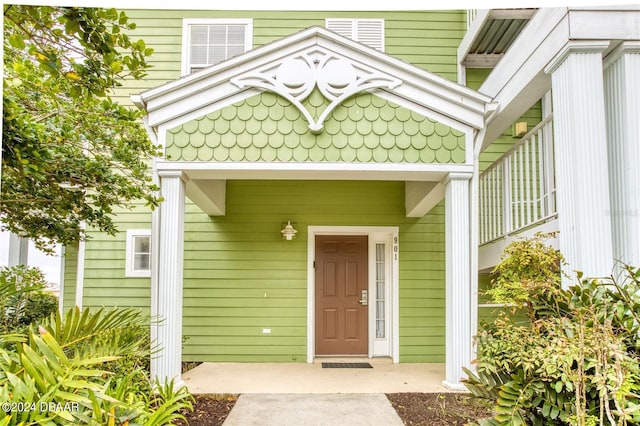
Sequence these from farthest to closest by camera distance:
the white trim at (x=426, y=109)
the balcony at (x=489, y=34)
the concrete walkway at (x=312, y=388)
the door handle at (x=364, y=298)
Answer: the door handle at (x=364, y=298) < the balcony at (x=489, y=34) < the white trim at (x=426, y=109) < the concrete walkway at (x=312, y=388)

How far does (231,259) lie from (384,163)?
2788mm

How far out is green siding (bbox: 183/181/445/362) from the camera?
20.4 ft

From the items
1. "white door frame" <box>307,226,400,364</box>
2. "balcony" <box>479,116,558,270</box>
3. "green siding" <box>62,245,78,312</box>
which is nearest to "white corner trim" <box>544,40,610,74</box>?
"balcony" <box>479,116,558,270</box>

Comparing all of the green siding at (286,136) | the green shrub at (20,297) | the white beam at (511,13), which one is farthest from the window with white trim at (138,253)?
the white beam at (511,13)

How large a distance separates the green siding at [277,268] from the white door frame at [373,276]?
0.07 meters

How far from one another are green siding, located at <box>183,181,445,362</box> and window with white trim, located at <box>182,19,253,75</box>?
187cm

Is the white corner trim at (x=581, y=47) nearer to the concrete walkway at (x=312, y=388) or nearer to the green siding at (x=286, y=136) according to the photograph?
the green siding at (x=286, y=136)

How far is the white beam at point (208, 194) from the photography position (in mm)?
5016

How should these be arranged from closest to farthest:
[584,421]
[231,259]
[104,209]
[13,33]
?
1. [584,421]
2. [13,33]
3. [104,209]
4. [231,259]

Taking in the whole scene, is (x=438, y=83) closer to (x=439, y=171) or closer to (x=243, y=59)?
(x=439, y=171)

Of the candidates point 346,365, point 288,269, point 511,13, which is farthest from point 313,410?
point 511,13

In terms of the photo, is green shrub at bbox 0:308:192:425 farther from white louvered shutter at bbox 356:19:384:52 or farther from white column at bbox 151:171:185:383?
white louvered shutter at bbox 356:19:384:52

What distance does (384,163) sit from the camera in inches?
179

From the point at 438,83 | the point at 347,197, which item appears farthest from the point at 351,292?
the point at 438,83
